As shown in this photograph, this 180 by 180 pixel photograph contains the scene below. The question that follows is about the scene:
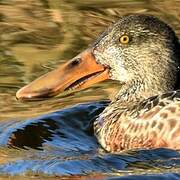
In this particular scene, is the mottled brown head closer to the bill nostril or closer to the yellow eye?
the yellow eye

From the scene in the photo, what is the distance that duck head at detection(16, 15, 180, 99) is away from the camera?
35.6ft

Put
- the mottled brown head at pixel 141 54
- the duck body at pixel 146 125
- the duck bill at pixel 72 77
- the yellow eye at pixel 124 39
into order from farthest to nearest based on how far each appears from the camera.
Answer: the duck bill at pixel 72 77, the yellow eye at pixel 124 39, the mottled brown head at pixel 141 54, the duck body at pixel 146 125

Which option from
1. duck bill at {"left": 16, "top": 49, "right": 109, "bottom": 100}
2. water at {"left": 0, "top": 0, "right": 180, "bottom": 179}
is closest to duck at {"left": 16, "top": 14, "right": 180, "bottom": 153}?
duck bill at {"left": 16, "top": 49, "right": 109, "bottom": 100}

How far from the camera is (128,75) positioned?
11.2 m

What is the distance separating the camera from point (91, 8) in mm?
16156

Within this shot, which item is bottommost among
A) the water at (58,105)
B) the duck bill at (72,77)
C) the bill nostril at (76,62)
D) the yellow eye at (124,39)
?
the water at (58,105)

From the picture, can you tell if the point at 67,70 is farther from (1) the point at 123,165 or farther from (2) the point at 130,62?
(1) the point at 123,165

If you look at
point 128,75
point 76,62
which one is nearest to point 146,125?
point 128,75

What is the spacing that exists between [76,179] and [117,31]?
2316 mm

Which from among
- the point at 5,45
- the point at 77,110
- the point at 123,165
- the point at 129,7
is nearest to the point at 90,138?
the point at 77,110

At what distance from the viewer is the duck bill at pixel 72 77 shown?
11.2 meters

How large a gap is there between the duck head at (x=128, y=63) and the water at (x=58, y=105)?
48 cm

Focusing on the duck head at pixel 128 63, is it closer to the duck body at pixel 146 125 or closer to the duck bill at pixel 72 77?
the duck bill at pixel 72 77

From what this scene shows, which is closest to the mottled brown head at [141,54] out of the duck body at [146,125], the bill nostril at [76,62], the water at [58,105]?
the bill nostril at [76,62]
